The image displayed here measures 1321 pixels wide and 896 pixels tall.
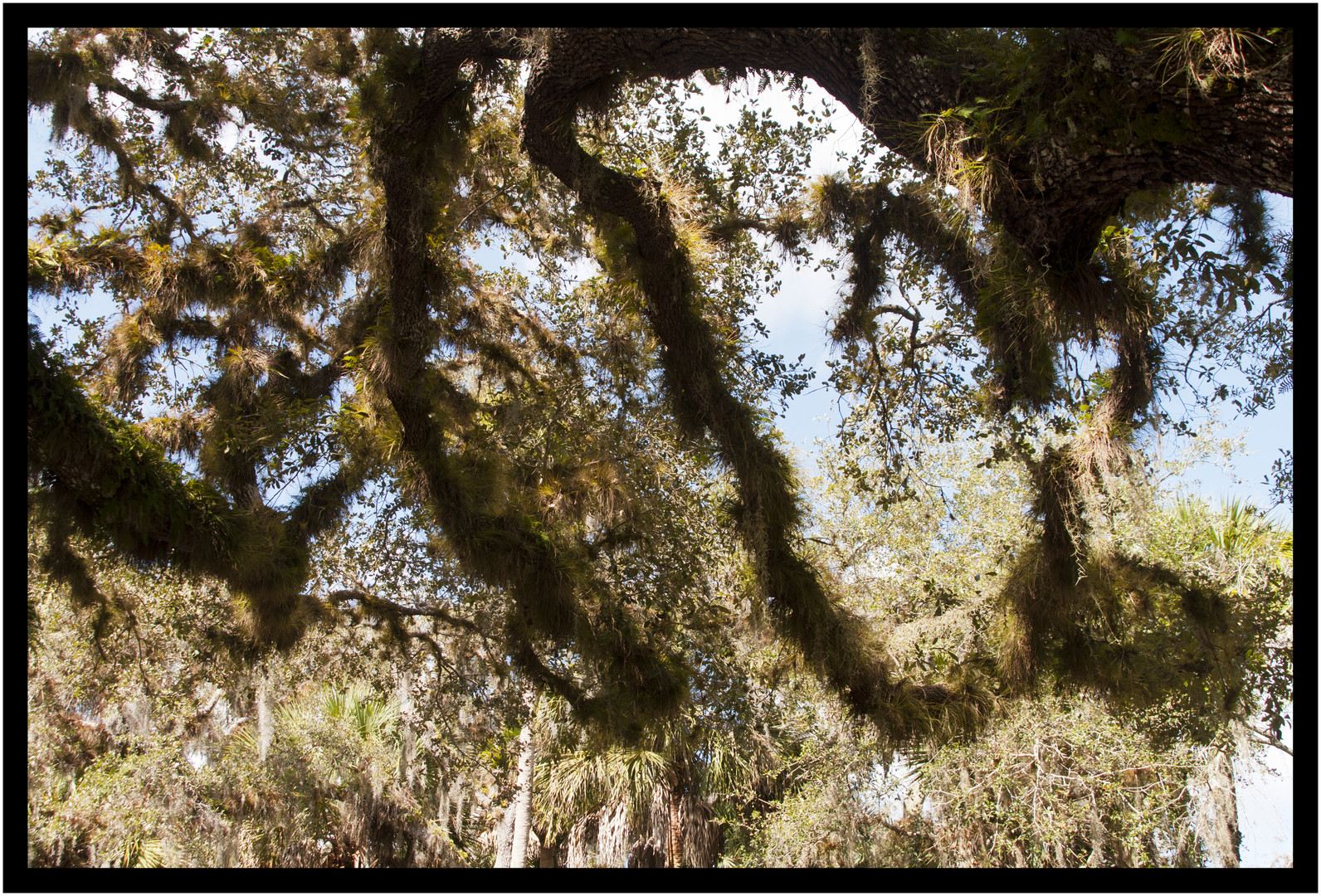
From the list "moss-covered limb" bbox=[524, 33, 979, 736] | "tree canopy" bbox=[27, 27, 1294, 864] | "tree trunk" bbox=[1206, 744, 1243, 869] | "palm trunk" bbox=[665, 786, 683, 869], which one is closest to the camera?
"tree canopy" bbox=[27, 27, 1294, 864]

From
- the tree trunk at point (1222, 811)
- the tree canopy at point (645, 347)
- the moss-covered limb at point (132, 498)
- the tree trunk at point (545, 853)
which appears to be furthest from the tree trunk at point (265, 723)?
the tree trunk at point (1222, 811)

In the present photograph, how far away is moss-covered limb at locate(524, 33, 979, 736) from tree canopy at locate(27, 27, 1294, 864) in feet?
0.08

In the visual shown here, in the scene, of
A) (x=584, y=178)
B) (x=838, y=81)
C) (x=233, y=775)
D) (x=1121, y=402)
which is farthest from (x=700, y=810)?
(x=838, y=81)

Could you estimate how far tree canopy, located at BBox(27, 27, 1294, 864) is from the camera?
3.19 m

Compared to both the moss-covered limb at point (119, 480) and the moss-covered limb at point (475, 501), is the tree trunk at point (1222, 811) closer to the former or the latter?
the moss-covered limb at point (475, 501)

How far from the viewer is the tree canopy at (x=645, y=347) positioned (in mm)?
3193

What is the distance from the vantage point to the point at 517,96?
18.5 feet

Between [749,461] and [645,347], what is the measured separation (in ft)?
3.48

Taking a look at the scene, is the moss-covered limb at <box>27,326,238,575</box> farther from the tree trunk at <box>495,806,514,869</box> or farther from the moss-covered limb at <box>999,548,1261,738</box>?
the tree trunk at <box>495,806,514,869</box>

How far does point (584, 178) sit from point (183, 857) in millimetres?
8944

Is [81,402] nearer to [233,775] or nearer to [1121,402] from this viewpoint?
[1121,402]

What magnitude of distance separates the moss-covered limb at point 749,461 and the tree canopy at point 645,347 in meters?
0.02

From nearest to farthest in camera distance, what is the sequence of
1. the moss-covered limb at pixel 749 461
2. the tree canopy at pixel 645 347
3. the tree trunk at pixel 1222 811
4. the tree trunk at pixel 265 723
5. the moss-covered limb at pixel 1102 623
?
the tree canopy at pixel 645 347 < the moss-covered limb at pixel 749 461 < the moss-covered limb at pixel 1102 623 < the tree trunk at pixel 1222 811 < the tree trunk at pixel 265 723

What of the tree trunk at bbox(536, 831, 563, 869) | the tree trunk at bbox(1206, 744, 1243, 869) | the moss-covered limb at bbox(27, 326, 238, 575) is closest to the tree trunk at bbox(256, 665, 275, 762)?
the tree trunk at bbox(536, 831, 563, 869)
